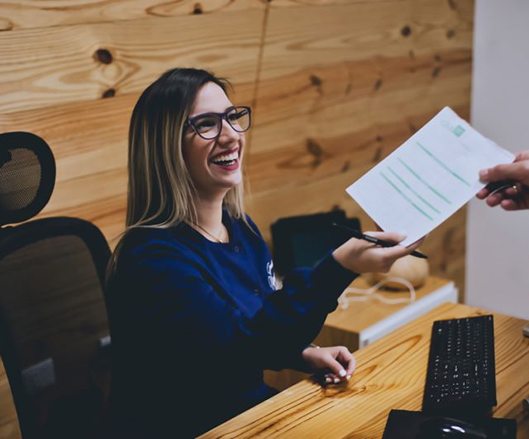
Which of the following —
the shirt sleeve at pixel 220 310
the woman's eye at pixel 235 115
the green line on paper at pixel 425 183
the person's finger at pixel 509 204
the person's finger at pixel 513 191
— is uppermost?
the woman's eye at pixel 235 115

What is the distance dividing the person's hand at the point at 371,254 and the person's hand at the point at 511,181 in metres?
0.19

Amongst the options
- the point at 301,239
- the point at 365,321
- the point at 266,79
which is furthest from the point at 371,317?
the point at 266,79

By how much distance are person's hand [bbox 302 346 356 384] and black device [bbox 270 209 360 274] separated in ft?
3.03

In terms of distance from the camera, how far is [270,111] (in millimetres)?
2492

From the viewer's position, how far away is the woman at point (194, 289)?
1358 millimetres

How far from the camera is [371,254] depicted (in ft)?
4.17

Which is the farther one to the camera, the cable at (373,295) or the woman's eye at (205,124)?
the cable at (373,295)

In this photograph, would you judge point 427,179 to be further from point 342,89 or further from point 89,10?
point 342,89

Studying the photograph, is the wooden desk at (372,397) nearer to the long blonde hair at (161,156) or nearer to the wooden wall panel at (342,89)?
the long blonde hair at (161,156)

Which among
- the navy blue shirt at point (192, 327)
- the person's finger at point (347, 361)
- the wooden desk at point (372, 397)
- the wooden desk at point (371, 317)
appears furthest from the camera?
the wooden desk at point (371, 317)

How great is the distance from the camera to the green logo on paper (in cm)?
138

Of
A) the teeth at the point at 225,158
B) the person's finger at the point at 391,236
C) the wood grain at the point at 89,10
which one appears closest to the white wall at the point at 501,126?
the wood grain at the point at 89,10

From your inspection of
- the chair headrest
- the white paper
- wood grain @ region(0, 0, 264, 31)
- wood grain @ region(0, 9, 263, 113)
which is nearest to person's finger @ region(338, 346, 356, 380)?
the white paper

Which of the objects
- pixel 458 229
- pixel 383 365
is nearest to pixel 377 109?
pixel 458 229
